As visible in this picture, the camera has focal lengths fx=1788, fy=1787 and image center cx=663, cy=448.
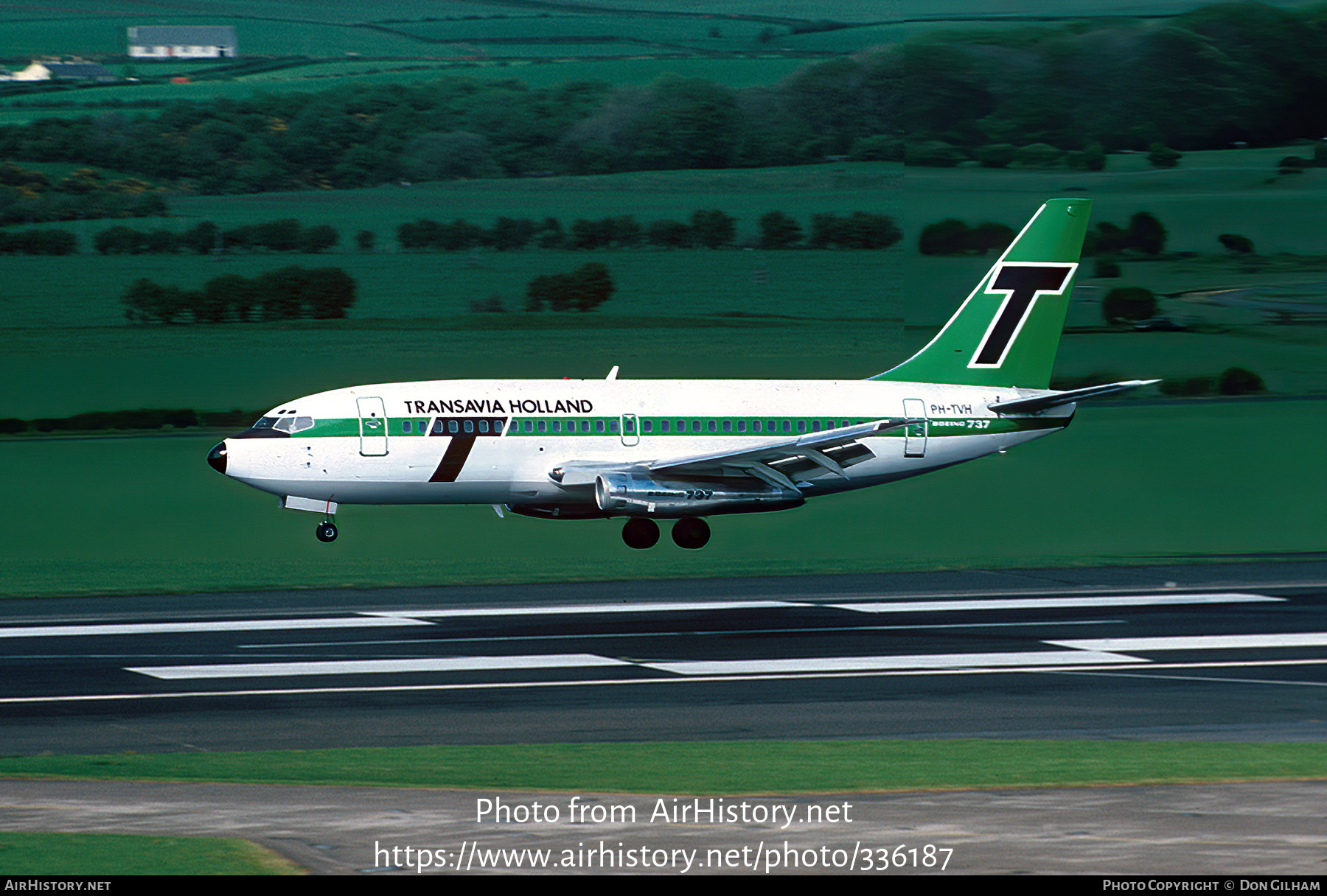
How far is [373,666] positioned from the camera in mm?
22953

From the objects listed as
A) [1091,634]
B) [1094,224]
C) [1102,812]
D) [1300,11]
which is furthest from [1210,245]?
[1102,812]

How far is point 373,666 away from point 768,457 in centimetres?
1604

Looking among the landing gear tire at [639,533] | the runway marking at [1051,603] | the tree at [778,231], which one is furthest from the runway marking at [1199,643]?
the tree at [778,231]

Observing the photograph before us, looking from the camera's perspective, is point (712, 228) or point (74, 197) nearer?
point (712, 228)

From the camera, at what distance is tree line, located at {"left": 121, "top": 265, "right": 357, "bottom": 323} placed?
48781mm

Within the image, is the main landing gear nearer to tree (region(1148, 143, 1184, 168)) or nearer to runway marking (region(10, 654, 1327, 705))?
runway marking (region(10, 654, 1327, 705))

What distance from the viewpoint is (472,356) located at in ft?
159

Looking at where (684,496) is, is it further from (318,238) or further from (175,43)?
(175,43)

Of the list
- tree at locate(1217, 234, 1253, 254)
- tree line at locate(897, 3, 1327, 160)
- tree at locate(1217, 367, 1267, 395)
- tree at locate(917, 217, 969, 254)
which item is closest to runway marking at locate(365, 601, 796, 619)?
tree at locate(917, 217, 969, 254)

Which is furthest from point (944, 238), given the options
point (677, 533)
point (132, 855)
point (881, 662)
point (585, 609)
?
point (132, 855)

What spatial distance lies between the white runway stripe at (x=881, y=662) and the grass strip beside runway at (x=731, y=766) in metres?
4.94

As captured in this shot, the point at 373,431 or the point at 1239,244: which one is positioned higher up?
the point at 1239,244

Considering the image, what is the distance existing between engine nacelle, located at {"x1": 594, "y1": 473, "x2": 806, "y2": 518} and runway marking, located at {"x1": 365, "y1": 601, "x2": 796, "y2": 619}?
6696 mm

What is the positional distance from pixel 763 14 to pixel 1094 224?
11473mm
